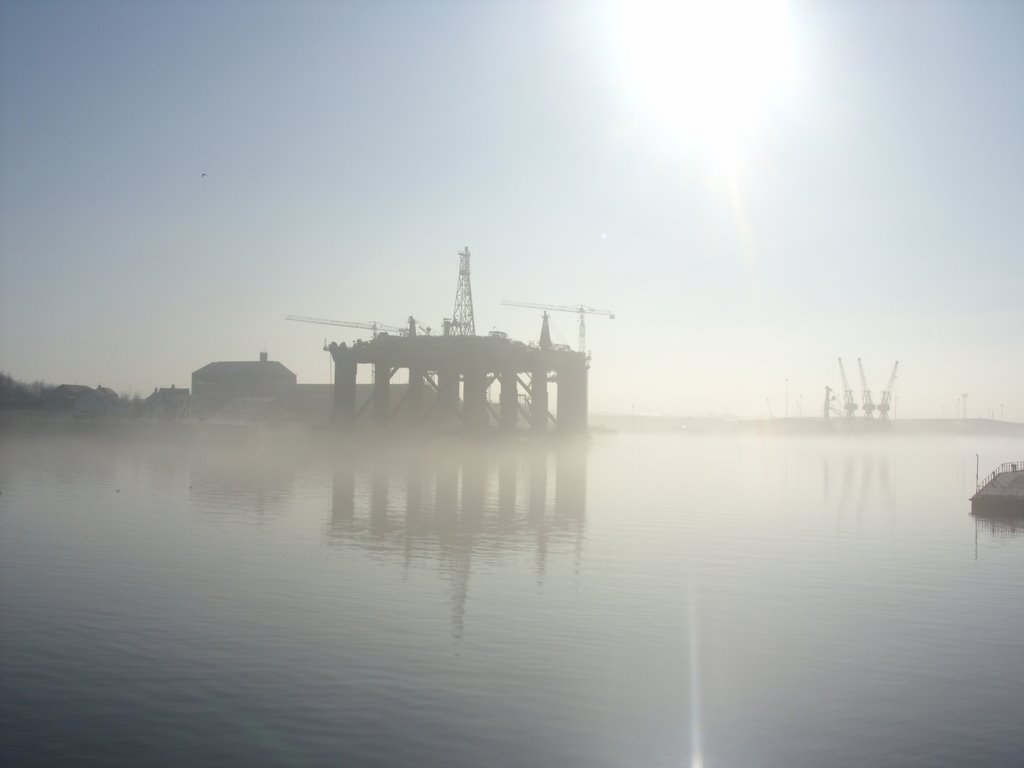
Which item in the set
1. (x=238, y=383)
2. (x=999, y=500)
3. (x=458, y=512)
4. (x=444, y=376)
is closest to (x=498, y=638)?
(x=458, y=512)

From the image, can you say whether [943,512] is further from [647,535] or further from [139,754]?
[139,754]

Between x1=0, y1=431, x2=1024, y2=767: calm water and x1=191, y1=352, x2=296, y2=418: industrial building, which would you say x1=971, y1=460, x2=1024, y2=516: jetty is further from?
x1=191, y1=352, x2=296, y2=418: industrial building

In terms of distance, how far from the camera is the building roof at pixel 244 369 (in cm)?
13388

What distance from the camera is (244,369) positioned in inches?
5295

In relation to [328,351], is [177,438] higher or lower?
lower

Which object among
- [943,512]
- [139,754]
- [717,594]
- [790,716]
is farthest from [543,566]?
[943,512]

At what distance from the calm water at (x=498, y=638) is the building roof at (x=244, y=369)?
9789 cm

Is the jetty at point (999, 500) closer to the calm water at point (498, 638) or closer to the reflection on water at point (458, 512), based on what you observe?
the calm water at point (498, 638)

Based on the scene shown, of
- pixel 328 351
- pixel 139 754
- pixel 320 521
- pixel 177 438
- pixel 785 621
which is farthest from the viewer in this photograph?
pixel 328 351

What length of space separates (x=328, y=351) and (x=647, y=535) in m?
79.8

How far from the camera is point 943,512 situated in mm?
43938

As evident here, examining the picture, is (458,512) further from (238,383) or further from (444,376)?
(238,383)

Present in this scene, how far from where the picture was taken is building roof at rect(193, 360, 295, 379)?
13388cm

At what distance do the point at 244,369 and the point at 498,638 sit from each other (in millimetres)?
124255
